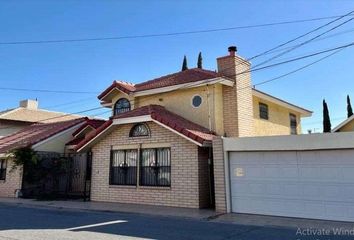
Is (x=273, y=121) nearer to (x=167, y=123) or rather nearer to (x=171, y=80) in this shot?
(x=171, y=80)

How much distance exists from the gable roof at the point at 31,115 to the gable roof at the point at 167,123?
14.3m

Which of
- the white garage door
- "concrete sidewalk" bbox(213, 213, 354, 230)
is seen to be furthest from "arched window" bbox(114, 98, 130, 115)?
"concrete sidewalk" bbox(213, 213, 354, 230)

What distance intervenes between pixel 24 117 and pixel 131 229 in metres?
23.5

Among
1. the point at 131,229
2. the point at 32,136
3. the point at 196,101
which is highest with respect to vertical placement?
the point at 196,101

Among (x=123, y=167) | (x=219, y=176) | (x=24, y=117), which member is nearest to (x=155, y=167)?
(x=123, y=167)

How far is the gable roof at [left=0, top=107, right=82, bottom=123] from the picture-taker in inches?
1126

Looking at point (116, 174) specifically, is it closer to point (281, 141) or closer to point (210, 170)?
point (210, 170)

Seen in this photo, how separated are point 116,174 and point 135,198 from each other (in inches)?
67.8

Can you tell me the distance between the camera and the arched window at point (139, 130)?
50.7ft

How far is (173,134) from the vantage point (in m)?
14.5

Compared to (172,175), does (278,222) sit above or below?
below

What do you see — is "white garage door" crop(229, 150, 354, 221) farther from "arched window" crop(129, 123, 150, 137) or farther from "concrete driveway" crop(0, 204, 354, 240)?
"arched window" crop(129, 123, 150, 137)

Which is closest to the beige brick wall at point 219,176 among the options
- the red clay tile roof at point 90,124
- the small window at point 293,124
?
the red clay tile roof at point 90,124

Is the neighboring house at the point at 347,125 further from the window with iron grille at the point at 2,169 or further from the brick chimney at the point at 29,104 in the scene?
the brick chimney at the point at 29,104
